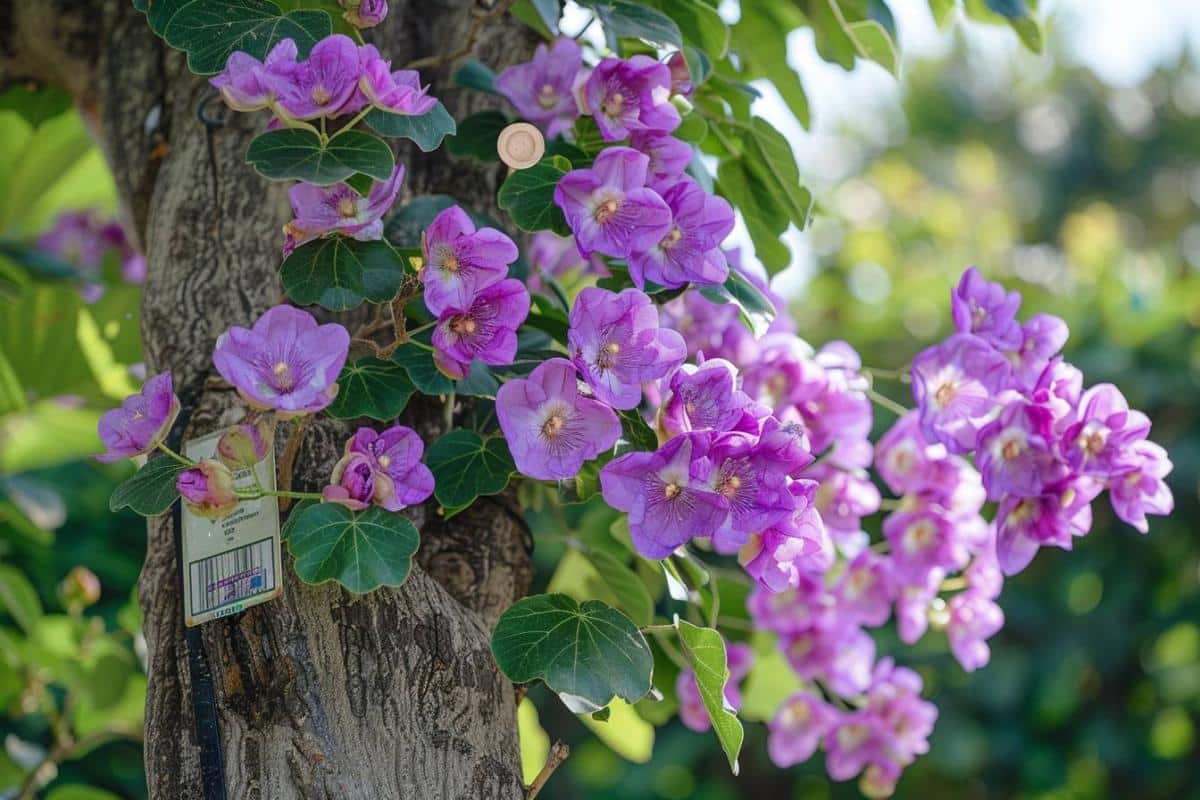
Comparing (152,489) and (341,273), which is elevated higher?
(341,273)

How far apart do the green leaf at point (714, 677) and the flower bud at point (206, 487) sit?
316mm

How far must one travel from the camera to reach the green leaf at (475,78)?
106cm

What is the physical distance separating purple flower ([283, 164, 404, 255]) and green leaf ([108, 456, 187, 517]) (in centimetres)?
15

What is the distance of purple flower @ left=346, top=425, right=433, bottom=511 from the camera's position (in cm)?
83

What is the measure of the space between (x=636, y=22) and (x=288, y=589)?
48 cm

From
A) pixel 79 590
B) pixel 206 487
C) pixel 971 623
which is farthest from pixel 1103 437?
pixel 79 590

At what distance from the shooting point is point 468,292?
0.81 metres

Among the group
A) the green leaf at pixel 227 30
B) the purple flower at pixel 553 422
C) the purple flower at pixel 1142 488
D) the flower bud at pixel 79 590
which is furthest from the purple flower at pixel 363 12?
the flower bud at pixel 79 590

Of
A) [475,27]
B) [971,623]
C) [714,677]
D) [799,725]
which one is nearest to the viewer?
[714,677]

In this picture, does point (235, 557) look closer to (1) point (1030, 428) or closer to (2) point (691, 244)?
(2) point (691, 244)

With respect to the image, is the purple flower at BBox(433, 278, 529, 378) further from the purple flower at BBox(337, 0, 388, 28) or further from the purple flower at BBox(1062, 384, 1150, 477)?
the purple flower at BBox(1062, 384, 1150, 477)

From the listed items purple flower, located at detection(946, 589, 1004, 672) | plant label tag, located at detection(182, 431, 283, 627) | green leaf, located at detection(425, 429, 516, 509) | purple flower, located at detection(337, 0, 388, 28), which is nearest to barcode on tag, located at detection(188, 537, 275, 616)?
plant label tag, located at detection(182, 431, 283, 627)

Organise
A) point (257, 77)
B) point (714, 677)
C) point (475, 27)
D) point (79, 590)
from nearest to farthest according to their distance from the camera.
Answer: point (257, 77) → point (714, 677) → point (475, 27) → point (79, 590)

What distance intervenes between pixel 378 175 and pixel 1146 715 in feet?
11.6
